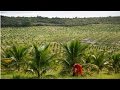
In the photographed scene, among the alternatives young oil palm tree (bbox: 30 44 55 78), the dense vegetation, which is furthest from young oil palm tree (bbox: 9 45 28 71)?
young oil palm tree (bbox: 30 44 55 78)

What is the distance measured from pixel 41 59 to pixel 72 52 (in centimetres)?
100

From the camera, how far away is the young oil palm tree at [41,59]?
668 centimetres

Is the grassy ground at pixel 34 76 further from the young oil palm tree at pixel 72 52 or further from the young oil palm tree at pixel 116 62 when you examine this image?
the young oil palm tree at pixel 72 52

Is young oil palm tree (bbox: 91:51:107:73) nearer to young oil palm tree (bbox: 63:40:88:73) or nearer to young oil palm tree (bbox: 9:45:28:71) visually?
young oil palm tree (bbox: 63:40:88:73)

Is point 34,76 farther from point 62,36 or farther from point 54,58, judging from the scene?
point 62,36

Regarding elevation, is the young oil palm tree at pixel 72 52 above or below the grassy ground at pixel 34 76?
above

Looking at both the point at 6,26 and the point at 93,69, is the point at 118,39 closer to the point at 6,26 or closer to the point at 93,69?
the point at 93,69

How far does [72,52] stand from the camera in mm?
7348

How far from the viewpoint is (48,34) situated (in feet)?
29.0

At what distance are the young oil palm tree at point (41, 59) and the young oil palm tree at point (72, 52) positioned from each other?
0.68 meters

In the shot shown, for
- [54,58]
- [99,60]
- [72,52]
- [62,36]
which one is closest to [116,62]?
[99,60]

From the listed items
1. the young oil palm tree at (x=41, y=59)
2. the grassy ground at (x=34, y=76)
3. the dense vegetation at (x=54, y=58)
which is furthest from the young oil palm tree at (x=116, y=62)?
the young oil palm tree at (x=41, y=59)
